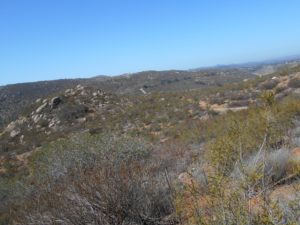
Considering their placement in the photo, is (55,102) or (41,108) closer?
(55,102)

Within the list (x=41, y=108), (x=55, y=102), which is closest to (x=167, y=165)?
(x=55, y=102)

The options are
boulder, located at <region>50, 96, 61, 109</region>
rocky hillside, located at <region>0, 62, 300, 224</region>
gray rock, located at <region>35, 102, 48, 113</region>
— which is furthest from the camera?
gray rock, located at <region>35, 102, 48, 113</region>

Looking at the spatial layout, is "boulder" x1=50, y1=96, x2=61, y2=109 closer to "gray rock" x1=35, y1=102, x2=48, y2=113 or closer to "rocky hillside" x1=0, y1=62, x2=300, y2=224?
"gray rock" x1=35, y1=102, x2=48, y2=113

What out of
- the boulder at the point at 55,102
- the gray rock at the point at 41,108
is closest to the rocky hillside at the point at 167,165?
the boulder at the point at 55,102

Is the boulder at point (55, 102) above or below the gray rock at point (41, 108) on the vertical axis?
above

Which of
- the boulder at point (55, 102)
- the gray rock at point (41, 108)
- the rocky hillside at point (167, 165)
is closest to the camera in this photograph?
the rocky hillside at point (167, 165)

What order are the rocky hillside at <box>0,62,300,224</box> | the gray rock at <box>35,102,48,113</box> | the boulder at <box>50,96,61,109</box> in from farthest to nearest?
the gray rock at <box>35,102,48,113</box> < the boulder at <box>50,96,61,109</box> < the rocky hillside at <box>0,62,300,224</box>

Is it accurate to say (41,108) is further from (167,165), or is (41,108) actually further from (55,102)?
(167,165)

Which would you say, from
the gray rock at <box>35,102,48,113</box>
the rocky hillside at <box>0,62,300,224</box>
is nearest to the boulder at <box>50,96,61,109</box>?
the gray rock at <box>35,102,48,113</box>

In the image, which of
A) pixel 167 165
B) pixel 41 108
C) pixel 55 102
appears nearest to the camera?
pixel 167 165

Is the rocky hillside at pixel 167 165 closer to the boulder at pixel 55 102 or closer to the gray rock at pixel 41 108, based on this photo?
the boulder at pixel 55 102

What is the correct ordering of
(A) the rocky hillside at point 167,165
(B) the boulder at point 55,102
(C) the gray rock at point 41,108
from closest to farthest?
(A) the rocky hillside at point 167,165, (B) the boulder at point 55,102, (C) the gray rock at point 41,108

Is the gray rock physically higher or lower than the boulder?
lower

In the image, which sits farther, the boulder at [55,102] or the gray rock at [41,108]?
the gray rock at [41,108]
